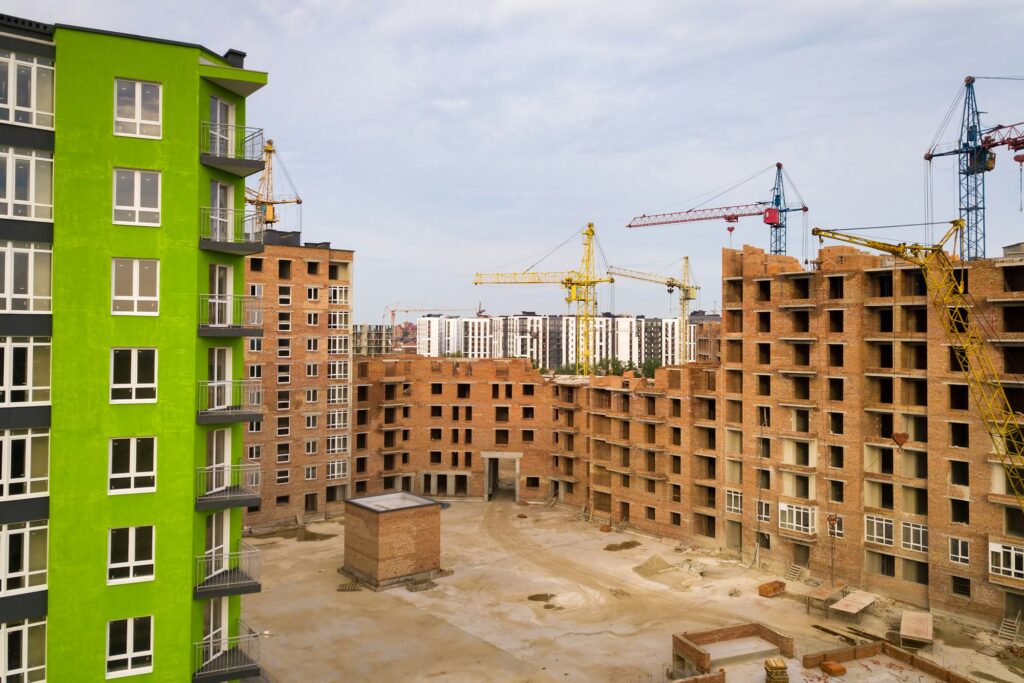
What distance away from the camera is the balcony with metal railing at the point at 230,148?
72.9 ft

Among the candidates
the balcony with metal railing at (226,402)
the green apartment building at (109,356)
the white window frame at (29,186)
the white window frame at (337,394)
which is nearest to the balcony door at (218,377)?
the balcony with metal railing at (226,402)

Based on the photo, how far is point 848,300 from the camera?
164 feet

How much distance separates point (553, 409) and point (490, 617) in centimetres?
3349

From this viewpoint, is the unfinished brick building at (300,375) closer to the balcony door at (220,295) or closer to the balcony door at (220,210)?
the balcony door at (220,210)

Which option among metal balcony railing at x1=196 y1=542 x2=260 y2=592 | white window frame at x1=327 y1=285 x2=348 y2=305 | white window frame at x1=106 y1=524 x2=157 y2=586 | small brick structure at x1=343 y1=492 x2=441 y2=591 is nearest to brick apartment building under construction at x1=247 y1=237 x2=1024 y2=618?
white window frame at x1=327 y1=285 x2=348 y2=305

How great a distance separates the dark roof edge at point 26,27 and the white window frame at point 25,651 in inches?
623

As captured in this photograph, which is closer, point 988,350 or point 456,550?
point 988,350

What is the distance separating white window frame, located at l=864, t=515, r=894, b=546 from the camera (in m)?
48.2

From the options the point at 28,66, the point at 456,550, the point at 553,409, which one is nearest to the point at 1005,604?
the point at 456,550

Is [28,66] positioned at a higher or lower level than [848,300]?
higher

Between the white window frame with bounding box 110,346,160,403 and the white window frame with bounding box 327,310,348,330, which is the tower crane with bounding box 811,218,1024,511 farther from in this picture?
the white window frame with bounding box 327,310,348,330

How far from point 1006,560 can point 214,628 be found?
43049 millimetres

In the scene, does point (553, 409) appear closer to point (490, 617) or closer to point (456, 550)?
point (456, 550)

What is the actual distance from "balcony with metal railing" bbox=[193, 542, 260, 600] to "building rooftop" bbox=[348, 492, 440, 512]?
27599 millimetres
